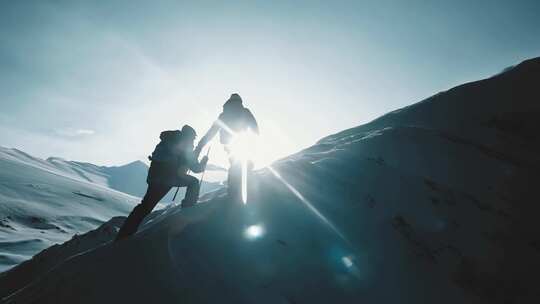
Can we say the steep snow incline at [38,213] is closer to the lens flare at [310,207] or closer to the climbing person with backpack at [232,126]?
the climbing person with backpack at [232,126]

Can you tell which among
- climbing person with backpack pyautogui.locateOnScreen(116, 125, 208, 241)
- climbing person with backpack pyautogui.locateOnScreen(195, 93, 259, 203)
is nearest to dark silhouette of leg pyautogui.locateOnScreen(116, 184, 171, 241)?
climbing person with backpack pyautogui.locateOnScreen(116, 125, 208, 241)

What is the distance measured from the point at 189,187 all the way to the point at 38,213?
51.8 metres

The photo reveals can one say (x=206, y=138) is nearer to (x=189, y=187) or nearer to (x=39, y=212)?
(x=189, y=187)

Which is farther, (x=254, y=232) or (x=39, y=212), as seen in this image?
(x=39, y=212)

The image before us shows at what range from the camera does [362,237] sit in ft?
14.0

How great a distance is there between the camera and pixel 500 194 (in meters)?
5.04

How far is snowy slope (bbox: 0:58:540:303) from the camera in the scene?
133 inches

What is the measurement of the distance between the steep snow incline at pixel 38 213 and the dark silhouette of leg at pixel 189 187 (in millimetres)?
21991

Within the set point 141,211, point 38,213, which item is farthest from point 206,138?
point 38,213

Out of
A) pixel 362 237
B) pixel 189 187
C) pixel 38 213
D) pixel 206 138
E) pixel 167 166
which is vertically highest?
pixel 38 213

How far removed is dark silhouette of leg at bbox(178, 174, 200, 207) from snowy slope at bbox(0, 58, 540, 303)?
88 cm

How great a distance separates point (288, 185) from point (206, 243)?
219 cm

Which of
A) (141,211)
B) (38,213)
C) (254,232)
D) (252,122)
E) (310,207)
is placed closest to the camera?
(254,232)

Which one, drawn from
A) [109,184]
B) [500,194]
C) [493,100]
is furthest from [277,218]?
[109,184]
